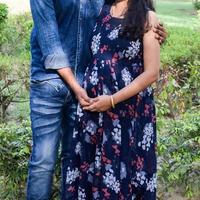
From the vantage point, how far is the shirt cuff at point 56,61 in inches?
108

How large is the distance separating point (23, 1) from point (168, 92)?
1259 centimetres

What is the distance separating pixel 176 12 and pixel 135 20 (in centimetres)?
1655

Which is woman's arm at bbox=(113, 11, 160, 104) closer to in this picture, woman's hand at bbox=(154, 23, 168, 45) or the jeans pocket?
woman's hand at bbox=(154, 23, 168, 45)

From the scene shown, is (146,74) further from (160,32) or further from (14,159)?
(14,159)

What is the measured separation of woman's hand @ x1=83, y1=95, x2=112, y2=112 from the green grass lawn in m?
11.7

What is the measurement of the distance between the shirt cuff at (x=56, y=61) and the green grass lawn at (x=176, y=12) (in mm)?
11739

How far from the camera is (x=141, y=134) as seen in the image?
289cm

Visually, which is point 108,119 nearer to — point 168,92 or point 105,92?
point 105,92

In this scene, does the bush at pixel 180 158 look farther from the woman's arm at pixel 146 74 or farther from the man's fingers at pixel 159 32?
the man's fingers at pixel 159 32

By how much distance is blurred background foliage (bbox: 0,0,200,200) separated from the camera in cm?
343

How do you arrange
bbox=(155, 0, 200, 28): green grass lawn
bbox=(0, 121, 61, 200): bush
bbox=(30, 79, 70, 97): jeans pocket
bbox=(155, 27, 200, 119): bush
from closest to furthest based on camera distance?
bbox=(30, 79, 70, 97): jeans pocket → bbox=(0, 121, 61, 200): bush → bbox=(155, 27, 200, 119): bush → bbox=(155, 0, 200, 28): green grass lawn

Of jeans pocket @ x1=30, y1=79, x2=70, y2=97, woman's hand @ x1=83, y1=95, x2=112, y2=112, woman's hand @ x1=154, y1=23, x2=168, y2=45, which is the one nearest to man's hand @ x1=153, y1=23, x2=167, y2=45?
woman's hand @ x1=154, y1=23, x2=168, y2=45

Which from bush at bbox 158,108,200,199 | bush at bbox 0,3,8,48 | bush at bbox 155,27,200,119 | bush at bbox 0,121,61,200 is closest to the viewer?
bush at bbox 0,121,61,200

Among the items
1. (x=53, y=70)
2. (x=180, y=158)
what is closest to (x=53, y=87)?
(x=53, y=70)
